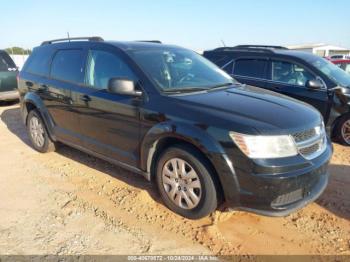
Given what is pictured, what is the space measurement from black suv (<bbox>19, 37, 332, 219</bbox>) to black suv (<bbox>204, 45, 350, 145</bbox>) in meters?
2.41

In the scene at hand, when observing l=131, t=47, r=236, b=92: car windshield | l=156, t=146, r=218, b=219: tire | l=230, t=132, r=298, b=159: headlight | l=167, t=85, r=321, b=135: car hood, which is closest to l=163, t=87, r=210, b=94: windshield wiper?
l=131, t=47, r=236, b=92: car windshield

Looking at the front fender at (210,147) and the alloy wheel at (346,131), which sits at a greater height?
the front fender at (210,147)

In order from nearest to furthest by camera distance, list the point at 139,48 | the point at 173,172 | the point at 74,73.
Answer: the point at 173,172, the point at 139,48, the point at 74,73

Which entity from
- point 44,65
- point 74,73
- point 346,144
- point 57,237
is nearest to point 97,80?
point 74,73

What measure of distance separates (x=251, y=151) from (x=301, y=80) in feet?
13.2

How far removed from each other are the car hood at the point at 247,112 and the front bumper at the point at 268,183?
0.90 ft

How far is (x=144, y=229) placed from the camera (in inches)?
132

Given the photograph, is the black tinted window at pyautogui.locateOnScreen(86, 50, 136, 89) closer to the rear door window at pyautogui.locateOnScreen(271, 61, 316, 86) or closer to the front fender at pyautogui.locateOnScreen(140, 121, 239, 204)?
the front fender at pyautogui.locateOnScreen(140, 121, 239, 204)

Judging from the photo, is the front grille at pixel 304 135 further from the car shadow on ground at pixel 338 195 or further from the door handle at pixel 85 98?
the door handle at pixel 85 98

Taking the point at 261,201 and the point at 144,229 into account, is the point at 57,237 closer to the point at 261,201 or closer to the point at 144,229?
the point at 144,229

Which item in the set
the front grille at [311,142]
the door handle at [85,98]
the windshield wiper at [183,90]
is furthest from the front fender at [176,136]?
the door handle at [85,98]

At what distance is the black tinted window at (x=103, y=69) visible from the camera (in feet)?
13.1

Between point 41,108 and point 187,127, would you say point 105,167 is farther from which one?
point 187,127

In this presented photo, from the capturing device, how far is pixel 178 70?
414 cm
